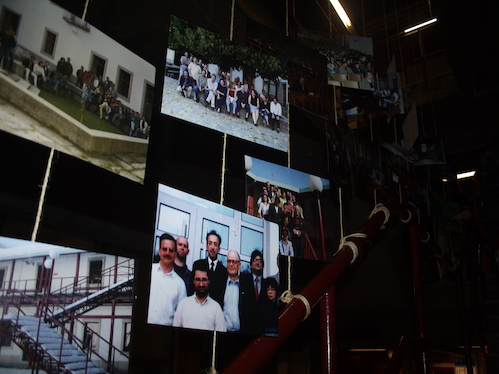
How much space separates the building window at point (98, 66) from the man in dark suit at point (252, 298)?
0.83 metres

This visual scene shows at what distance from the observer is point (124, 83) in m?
1.58

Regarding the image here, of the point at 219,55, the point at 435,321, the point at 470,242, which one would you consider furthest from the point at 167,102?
the point at 435,321

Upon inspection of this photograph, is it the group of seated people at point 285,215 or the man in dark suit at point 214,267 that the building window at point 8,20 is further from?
the group of seated people at point 285,215

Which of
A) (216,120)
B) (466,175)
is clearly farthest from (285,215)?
(466,175)

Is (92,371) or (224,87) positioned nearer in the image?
(92,371)

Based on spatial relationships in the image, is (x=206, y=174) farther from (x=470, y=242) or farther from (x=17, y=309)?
(x=470, y=242)

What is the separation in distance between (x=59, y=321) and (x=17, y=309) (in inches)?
5.4

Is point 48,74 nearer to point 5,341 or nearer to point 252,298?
point 5,341

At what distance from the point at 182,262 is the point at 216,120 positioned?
2.14ft

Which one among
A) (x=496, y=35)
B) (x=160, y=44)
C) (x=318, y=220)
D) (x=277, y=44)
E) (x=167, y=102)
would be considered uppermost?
(x=496, y=35)

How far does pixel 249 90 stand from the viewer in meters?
1.91

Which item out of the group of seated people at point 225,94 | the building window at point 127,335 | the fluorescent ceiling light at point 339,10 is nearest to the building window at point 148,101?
the group of seated people at point 225,94

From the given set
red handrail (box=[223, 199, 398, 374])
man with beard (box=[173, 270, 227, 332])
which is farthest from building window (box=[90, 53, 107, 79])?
red handrail (box=[223, 199, 398, 374])

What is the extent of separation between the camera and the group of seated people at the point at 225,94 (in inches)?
67.9
